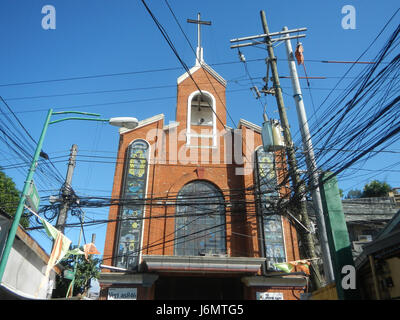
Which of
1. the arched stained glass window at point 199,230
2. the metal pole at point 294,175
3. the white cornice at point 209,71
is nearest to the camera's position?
the metal pole at point 294,175

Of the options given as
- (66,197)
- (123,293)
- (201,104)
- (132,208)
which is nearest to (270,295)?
(123,293)

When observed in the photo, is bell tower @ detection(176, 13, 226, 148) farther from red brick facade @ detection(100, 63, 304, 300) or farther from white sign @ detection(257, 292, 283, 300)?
white sign @ detection(257, 292, 283, 300)

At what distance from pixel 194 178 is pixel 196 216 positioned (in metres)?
2.16

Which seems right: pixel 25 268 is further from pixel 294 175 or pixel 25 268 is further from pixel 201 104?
pixel 201 104

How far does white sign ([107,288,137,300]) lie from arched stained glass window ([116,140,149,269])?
3.10 feet

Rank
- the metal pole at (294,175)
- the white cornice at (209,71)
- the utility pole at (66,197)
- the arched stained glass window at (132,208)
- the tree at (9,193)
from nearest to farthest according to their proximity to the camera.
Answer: the metal pole at (294,175)
the utility pole at (66,197)
the arched stained glass window at (132,208)
the white cornice at (209,71)
the tree at (9,193)

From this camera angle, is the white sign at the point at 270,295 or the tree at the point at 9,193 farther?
the tree at the point at 9,193

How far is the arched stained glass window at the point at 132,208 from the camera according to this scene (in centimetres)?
1452

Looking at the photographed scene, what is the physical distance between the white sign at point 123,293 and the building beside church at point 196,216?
0.04m

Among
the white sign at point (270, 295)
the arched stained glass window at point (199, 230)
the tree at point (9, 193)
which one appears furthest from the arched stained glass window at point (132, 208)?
the tree at point (9, 193)

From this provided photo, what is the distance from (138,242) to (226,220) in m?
4.44

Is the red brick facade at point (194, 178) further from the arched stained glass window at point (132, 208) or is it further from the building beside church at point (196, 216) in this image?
the arched stained glass window at point (132, 208)

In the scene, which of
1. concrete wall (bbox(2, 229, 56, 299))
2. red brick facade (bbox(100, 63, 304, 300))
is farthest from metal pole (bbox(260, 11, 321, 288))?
concrete wall (bbox(2, 229, 56, 299))
